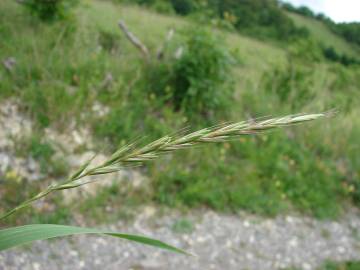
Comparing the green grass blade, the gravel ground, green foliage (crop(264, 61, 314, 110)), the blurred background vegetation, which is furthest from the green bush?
the green grass blade

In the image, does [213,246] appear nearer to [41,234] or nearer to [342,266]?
[342,266]

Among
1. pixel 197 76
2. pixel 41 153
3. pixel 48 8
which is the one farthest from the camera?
pixel 48 8

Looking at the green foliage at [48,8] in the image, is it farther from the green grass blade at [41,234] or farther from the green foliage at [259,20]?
the green grass blade at [41,234]

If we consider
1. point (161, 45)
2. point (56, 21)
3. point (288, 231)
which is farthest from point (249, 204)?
point (56, 21)

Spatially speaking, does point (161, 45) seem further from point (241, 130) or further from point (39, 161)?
point (241, 130)

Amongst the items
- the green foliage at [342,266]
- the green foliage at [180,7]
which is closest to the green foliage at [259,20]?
the green foliage at [180,7]

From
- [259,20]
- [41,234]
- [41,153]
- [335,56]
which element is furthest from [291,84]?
[41,234]
